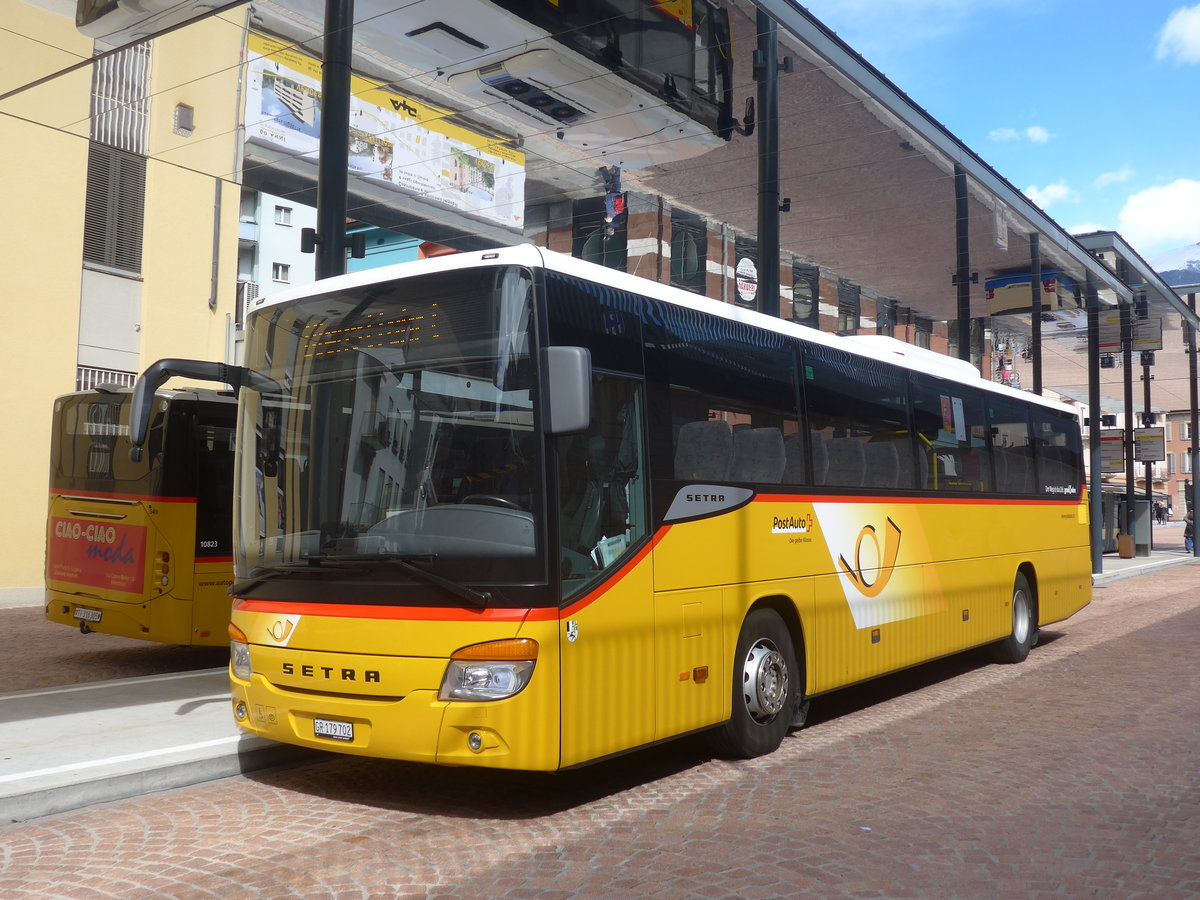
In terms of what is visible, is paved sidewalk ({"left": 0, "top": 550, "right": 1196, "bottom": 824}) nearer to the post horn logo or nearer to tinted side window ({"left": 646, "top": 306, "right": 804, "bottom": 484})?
tinted side window ({"left": 646, "top": 306, "right": 804, "bottom": 484})

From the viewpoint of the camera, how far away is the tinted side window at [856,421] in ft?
26.9

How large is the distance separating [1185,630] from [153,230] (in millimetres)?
17392

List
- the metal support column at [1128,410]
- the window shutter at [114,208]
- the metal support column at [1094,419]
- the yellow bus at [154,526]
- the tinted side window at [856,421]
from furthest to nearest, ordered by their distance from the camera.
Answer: the metal support column at [1128,410] → the metal support column at [1094,419] → the window shutter at [114,208] → the yellow bus at [154,526] → the tinted side window at [856,421]

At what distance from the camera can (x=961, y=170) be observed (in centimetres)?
1911

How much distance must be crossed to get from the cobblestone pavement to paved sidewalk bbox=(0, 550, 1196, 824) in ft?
0.44

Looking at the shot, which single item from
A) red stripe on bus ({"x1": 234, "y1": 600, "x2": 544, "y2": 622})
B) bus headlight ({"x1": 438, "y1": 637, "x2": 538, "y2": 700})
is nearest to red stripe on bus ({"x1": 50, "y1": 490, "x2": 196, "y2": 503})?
red stripe on bus ({"x1": 234, "y1": 600, "x2": 544, "y2": 622})

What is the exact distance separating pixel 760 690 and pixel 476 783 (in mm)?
1941

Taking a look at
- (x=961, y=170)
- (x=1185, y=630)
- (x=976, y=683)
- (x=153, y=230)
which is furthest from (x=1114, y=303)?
(x=153, y=230)

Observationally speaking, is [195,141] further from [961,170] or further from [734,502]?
[734,502]

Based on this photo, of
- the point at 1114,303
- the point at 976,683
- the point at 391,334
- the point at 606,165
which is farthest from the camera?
the point at 1114,303

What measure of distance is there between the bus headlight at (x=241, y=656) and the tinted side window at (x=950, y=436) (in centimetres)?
608

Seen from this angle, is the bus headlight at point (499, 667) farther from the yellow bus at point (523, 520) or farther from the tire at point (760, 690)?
the tire at point (760, 690)

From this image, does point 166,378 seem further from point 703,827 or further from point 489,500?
point 703,827

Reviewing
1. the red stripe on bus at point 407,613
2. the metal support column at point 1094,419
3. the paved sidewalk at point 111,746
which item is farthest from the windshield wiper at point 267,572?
the metal support column at point 1094,419
